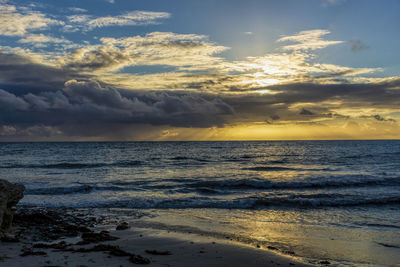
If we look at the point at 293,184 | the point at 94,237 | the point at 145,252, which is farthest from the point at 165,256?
the point at 293,184

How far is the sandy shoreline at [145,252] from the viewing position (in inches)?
289

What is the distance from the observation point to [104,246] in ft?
27.8

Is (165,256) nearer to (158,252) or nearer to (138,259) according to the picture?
(158,252)

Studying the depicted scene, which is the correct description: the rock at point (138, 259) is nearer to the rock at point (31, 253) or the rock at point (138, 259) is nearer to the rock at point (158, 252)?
the rock at point (158, 252)

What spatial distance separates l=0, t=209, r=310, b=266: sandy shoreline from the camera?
24.1 feet

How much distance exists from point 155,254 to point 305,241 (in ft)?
17.2

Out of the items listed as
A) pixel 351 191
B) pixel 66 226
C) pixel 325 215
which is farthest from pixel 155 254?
pixel 351 191

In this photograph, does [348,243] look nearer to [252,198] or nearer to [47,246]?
[252,198]

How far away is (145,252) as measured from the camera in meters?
8.32

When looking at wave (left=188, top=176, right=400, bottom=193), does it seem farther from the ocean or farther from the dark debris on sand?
the dark debris on sand

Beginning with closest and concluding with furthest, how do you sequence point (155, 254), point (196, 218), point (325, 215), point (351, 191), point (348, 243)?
1. point (155, 254)
2. point (348, 243)
3. point (196, 218)
4. point (325, 215)
5. point (351, 191)

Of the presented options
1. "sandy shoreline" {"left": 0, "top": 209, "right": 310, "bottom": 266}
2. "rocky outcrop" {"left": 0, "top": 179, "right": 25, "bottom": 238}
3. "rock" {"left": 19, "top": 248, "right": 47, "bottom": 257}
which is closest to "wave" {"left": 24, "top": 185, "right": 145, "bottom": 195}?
"rocky outcrop" {"left": 0, "top": 179, "right": 25, "bottom": 238}

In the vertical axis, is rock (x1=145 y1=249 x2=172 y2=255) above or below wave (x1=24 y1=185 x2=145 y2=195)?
above

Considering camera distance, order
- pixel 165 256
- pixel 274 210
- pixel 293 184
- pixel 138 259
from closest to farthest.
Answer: pixel 138 259
pixel 165 256
pixel 274 210
pixel 293 184
